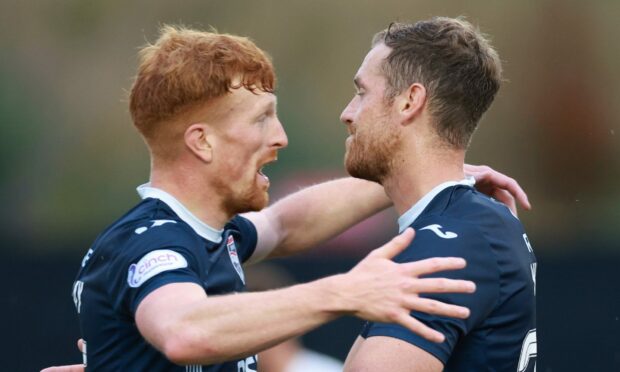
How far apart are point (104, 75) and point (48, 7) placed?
1.93 ft

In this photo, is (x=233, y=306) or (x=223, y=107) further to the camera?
(x=223, y=107)

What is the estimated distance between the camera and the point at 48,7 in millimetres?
7180

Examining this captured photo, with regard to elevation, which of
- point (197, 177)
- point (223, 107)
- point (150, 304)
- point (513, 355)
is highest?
point (223, 107)

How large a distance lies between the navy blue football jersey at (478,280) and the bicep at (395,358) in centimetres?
2

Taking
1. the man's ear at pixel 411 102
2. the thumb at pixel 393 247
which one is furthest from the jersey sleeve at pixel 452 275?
the man's ear at pixel 411 102

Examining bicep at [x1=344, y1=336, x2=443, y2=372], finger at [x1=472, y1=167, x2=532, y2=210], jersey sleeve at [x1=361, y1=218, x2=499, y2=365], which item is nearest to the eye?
jersey sleeve at [x1=361, y1=218, x2=499, y2=365]

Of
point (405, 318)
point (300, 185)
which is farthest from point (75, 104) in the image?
point (405, 318)

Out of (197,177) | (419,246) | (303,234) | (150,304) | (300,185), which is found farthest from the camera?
(300,185)

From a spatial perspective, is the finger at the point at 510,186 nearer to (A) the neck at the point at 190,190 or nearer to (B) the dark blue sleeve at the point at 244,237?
(B) the dark blue sleeve at the point at 244,237

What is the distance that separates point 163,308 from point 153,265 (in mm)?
218

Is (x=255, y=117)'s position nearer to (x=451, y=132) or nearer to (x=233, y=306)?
(x=451, y=132)

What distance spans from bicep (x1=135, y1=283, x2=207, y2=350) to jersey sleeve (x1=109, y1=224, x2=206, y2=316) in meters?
0.04

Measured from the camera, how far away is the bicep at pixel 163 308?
9.62ft

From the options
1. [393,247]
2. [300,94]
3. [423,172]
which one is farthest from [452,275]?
[300,94]
